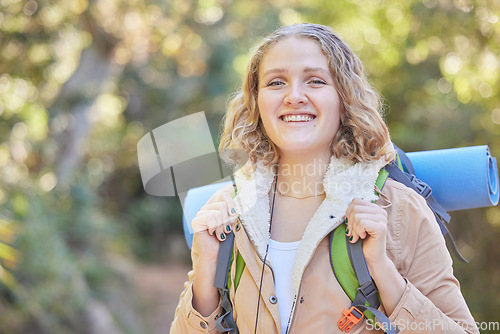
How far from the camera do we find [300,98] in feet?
4.96

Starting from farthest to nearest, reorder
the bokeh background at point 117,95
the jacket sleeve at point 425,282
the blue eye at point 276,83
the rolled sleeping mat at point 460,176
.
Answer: the bokeh background at point 117,95 < the rolled sleeping mat at point 460,176 < the blue eye at point 276,83 < the jacket sleeve at point 425,282

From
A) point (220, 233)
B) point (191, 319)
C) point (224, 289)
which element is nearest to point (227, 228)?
point (220, 233)

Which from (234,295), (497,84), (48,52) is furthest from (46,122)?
(234,295)

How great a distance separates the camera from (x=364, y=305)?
1373 millimetres

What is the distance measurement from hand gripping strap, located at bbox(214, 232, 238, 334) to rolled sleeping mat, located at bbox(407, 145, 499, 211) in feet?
2.55

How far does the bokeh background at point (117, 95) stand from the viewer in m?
5.20

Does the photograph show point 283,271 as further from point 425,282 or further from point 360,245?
point 425,282

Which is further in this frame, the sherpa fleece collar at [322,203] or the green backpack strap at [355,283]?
the sherpa fleece collar at [322,203]

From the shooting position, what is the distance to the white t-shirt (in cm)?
148

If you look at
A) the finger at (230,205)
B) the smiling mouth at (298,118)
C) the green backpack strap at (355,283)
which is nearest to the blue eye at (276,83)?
the smiling mouth at (298,118)

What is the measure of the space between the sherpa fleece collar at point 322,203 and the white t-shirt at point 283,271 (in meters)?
0.03

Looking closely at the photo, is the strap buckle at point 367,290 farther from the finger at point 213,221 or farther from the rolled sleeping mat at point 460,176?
the rolled sleeping mat at point 460,176

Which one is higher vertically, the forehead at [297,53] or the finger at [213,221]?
the forehead at [297,53]

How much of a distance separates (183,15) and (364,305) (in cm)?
719
